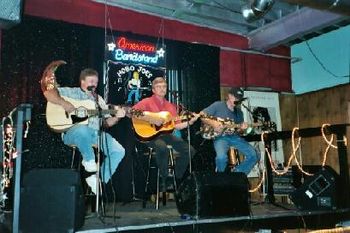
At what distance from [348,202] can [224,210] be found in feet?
6.08

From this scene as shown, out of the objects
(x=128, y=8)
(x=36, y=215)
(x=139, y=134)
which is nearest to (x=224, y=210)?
(x=139, y=134)

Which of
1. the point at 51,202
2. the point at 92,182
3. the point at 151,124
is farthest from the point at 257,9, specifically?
the point at 51,202

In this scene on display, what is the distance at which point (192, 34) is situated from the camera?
7.12 meters

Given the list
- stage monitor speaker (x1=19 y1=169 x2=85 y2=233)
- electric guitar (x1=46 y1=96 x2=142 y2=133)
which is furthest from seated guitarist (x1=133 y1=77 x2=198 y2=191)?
stage monitor speaker (x1=19 y1=169 x2=85 y2=233)

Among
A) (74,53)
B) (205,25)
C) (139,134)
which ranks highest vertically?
(205,25)

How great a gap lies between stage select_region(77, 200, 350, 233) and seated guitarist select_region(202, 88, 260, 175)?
0.59m

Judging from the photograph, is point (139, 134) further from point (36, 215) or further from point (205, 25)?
point (205, 25)

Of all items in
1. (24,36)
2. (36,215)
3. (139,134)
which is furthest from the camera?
(24,36)

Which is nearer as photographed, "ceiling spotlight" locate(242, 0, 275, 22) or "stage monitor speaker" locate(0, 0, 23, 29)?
"stage monitor speaker" locate(0, 0, 23, 29)

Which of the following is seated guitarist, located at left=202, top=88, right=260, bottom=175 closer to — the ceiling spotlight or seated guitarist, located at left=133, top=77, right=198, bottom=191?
seated guitarist, located at left=133, top=77, right=198, bottom=191

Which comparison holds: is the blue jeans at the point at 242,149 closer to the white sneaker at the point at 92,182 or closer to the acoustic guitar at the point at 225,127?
the acoustic guitar at the point at 225,127

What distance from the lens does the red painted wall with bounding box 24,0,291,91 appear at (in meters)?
5.85

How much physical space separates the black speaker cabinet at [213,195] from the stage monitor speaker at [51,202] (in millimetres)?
1170

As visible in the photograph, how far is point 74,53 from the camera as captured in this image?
5.62 meters
